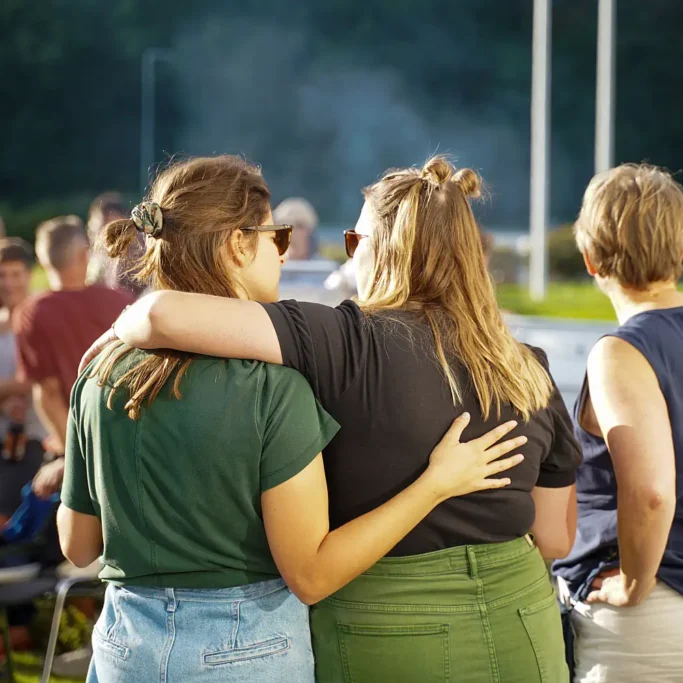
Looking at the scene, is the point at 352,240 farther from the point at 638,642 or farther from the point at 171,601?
the point at 638,642

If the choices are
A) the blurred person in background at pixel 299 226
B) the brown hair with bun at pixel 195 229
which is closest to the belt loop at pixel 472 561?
the brown hair with bun at pixel 195 229

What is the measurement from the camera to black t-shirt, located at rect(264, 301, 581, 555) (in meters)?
1.83

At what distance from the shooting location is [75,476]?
1958mm

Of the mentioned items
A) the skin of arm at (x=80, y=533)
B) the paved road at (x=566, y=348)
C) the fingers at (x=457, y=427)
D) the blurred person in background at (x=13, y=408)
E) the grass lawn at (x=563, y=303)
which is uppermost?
the fingers at (x=457, y=427)

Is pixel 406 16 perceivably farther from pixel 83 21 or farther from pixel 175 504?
pixel 175 504

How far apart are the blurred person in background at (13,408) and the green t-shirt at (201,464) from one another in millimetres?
3373

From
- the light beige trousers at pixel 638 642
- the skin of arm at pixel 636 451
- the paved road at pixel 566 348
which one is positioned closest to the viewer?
the skin of arm at pixel 636 451

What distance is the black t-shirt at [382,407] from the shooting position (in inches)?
72.2

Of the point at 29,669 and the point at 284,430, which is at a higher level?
the point at 284,430

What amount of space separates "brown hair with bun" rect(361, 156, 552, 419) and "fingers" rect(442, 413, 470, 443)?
0.03 metres

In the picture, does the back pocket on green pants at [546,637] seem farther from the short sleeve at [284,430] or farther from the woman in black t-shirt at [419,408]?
the short sleeve at [284,430]

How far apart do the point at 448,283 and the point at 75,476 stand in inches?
33.0

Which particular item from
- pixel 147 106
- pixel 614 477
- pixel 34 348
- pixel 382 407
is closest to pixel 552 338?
pixel 34 348

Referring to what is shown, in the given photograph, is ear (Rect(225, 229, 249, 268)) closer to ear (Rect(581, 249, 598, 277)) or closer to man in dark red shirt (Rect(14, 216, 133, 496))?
ear (Rect(581, 249, 598, 277))
